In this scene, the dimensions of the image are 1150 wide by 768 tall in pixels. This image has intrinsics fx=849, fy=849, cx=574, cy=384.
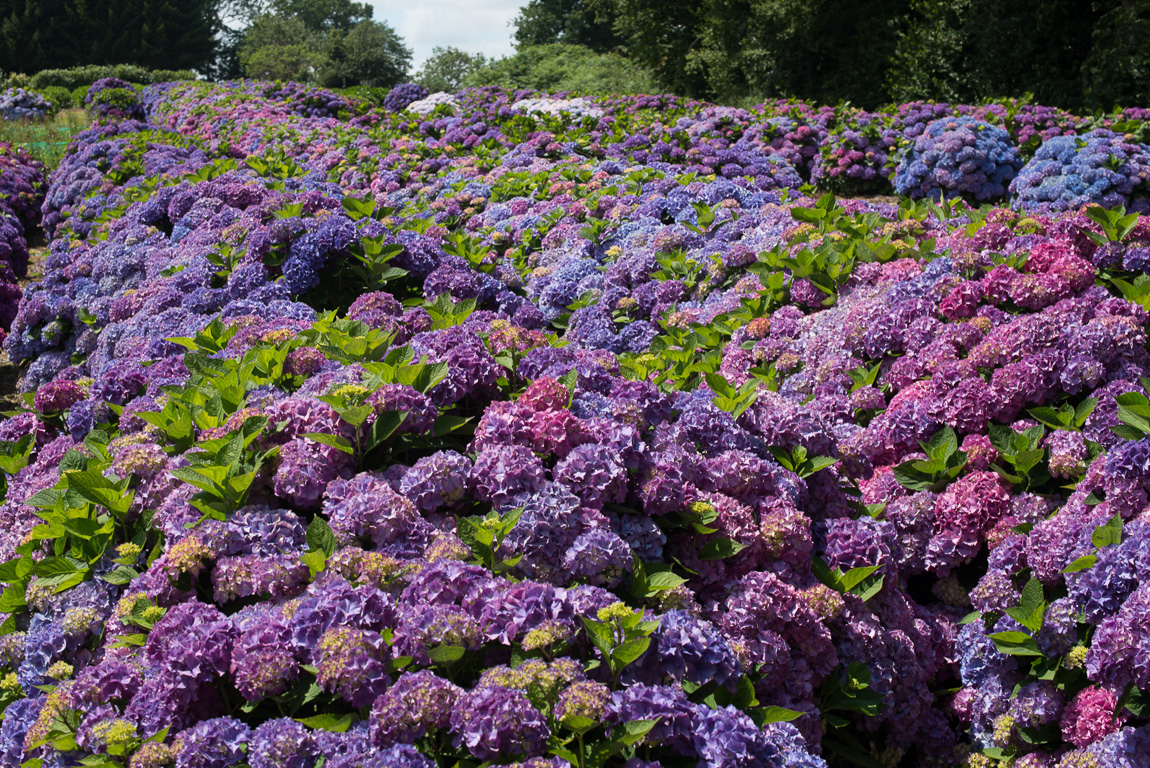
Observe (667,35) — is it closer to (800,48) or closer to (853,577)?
(800,48)

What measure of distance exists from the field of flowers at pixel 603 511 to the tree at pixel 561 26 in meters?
46.0

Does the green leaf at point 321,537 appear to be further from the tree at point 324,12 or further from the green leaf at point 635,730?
the tree at point 324,12

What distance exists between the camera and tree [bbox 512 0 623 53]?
159 feet

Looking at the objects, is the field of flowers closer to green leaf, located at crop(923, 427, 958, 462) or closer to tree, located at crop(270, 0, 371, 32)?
green leaf, located at crop(923, 427, 958, 462)

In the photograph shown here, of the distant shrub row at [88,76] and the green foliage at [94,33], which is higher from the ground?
the green foliage at [94,33]

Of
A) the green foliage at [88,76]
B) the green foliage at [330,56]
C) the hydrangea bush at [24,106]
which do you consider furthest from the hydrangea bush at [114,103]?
the green foliage at [330,56]

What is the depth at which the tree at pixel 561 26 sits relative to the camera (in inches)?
1906

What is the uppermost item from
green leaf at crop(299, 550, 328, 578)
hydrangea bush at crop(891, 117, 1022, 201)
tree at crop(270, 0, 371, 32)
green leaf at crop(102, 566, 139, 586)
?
tree at crop(270, 0, 371, 32)

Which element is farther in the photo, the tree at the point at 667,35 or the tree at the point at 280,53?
the tree at the point at 280,53

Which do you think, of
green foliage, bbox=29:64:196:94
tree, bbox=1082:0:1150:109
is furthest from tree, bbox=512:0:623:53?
tree, bbox=1082:0:1150:109

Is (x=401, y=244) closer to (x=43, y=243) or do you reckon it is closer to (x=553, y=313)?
(x=553, y=313)

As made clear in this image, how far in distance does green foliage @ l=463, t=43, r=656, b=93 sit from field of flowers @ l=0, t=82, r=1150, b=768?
24849 mm

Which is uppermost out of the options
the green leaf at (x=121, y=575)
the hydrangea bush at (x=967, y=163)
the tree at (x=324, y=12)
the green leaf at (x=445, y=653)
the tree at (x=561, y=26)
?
the tree at (x=324, y=12)

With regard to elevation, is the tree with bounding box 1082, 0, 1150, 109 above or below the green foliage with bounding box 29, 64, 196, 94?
below
